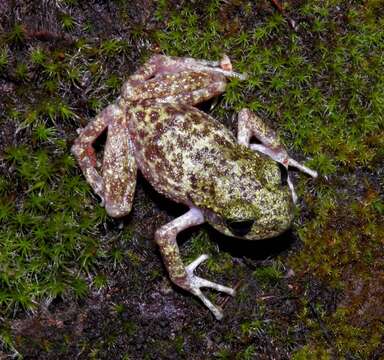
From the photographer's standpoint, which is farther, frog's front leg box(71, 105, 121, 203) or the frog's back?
frog's front leg box(71, 105, 121, 203)

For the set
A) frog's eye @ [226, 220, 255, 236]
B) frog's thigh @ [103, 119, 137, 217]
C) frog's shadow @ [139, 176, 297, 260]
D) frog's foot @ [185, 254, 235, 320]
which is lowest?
frog's foot @ [185, 254, 235, 320]

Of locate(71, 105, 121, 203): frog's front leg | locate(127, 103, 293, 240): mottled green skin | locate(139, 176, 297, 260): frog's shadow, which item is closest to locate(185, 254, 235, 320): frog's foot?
locate(139, 176, 297, 260): frog's shadow

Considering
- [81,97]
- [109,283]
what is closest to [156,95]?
[81,97]

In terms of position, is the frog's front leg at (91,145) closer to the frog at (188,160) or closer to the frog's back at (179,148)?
the frog at (188,160)

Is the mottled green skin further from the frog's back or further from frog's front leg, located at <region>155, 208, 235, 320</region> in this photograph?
frog's front leg, located at <region>155, 208, 235, 320</region>

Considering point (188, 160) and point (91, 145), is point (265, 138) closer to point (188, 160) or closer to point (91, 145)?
point (188, 160)

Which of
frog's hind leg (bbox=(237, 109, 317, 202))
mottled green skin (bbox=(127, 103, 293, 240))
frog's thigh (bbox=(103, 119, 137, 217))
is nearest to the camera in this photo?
mottled green skin (bbox=(127, 103, 293, 240))

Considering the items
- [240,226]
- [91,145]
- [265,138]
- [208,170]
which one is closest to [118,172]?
[91,145]

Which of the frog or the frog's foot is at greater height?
the frog
